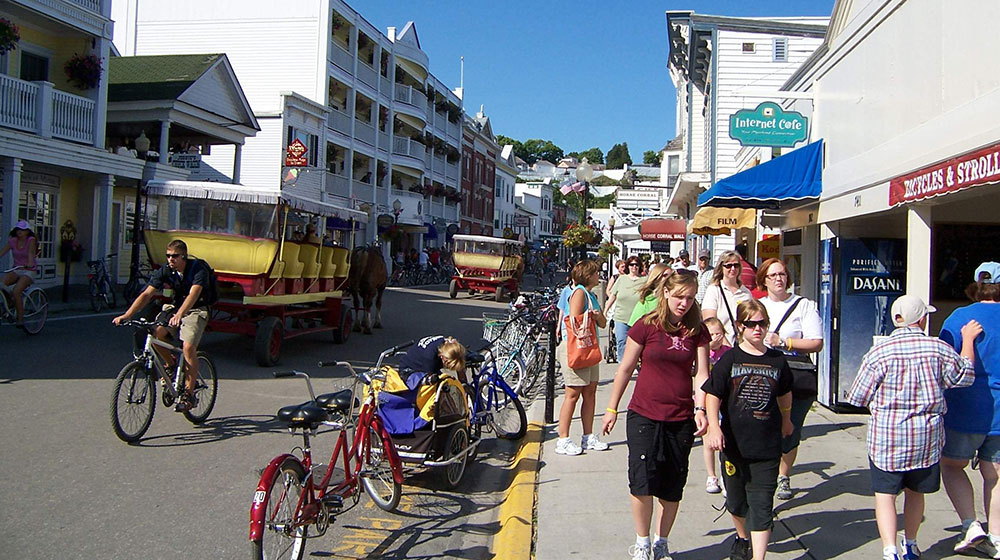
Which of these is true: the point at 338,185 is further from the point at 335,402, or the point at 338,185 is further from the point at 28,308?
the point at 335,402

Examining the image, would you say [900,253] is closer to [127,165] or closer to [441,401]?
[441,401]

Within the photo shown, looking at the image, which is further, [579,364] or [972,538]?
[579,364]

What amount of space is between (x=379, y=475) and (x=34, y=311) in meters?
9.18

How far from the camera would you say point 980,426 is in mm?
4484

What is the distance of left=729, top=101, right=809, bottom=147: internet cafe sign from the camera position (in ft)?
33.7

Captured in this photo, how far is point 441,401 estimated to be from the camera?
5.87 metres

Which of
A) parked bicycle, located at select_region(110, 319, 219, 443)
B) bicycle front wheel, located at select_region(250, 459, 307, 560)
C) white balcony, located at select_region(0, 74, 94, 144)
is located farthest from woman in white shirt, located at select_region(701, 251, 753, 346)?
white balcony, located at select_region(0, 74, 94, 144)

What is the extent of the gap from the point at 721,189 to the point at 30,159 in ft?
49.9

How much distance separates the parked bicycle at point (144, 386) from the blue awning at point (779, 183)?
6211mm

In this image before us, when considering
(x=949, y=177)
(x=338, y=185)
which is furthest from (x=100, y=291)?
(x=338, y=185)

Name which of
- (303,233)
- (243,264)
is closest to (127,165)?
(303,233)

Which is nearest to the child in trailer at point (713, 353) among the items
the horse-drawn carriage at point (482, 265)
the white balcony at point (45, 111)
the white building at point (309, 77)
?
the white balcony at point (45, 111)

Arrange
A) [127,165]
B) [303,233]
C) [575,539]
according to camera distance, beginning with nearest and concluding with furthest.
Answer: [575,539] → [303,233] → [127,165]

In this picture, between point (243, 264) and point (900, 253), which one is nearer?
point (900, 253)
